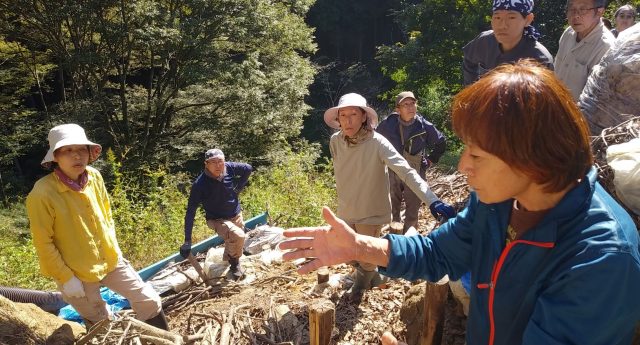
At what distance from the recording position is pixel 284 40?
1552cm

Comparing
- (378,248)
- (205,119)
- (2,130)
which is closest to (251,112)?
(205,119)

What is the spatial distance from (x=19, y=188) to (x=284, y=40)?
378 inches

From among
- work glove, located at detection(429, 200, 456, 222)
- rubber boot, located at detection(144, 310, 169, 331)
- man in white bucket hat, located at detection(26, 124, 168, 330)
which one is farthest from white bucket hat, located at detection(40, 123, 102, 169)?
work glove, located at detection(429, 200, 456, 222)

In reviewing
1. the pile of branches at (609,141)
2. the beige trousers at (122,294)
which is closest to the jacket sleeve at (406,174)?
the pile of branches at (609,141)

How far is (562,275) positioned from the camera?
115 centimetres

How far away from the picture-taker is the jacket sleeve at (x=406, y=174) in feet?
11.4

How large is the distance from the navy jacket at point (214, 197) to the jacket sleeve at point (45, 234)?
5.88 ft

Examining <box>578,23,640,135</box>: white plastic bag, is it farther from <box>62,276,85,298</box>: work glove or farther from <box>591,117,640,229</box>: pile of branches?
<box>62,276,85,298</box>: work glove

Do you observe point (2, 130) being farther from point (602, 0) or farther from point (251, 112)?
point (602, 0)

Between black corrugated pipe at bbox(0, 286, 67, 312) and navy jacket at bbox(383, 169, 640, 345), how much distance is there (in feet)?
15.5

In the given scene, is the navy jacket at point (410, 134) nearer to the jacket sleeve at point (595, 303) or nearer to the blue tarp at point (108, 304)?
the blue tarp at point (108, 304)

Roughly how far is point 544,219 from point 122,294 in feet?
11.8

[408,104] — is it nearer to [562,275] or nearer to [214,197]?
[214,197]

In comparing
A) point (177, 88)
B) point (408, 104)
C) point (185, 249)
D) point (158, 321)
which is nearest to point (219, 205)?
point (185, 249)
